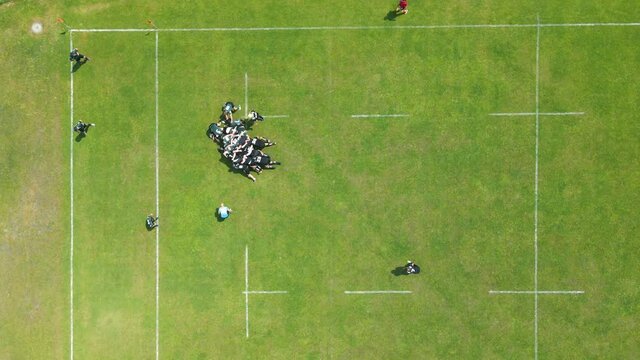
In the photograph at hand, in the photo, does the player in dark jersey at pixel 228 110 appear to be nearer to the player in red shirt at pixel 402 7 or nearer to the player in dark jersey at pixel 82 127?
the player in dark jersey at pixel 82 127

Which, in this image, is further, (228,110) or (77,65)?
(77,65)

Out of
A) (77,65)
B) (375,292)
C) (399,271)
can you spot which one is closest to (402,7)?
(399,271)

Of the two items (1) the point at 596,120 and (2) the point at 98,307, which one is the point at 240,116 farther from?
(1) the point at 596,120

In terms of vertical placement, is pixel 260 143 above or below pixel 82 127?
below

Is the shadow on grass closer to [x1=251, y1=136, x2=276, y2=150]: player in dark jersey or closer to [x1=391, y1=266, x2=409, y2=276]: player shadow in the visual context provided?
[x1=251, y1=136, x2=276, y2=150]: player in dark jersey

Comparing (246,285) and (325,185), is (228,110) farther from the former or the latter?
(246,285)

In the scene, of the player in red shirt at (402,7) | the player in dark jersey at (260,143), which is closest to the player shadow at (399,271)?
the player in dark jersey at (260,143)

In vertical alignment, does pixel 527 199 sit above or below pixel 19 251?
above

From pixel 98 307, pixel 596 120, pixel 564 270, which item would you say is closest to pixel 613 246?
pixel 564 270
